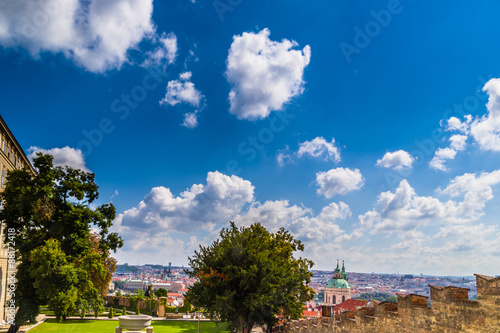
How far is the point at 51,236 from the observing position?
32.5 m

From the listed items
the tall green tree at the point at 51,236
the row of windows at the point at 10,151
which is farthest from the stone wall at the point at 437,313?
the row of windows at the point at 10,151

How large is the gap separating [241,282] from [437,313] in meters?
16.7

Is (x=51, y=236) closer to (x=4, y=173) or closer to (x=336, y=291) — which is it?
(x=4, y=173)

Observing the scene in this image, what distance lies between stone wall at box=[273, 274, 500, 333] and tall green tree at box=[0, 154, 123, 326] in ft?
73.8

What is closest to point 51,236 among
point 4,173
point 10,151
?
point 4,173

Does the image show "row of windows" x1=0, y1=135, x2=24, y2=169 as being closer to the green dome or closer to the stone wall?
the stone wall

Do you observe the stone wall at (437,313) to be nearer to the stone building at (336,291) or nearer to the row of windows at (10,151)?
the row of windows at (10,151)

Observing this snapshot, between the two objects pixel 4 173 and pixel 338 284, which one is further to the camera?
pixel 338 284

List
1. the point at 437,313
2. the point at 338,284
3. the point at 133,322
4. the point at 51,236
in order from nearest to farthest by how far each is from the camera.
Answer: the point at 437,313
the point at 133,322
the point at 51,236
the point at 338,284

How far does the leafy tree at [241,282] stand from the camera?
2670 centimetres

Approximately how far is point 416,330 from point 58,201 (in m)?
→ 31.3

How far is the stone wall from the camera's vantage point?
406 inches

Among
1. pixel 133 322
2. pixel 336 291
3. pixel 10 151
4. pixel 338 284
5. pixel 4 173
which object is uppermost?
pixel 10 151

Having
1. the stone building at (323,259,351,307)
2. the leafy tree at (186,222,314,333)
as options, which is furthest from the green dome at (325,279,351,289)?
the leafy tree at (186,222,314,333)
